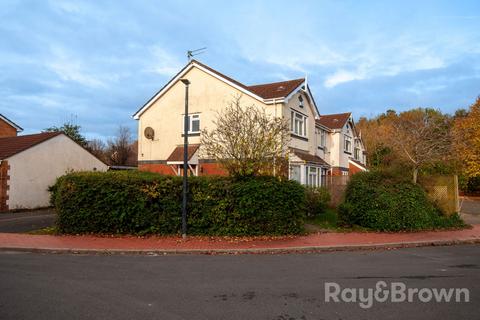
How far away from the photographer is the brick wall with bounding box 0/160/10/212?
20.9 meters

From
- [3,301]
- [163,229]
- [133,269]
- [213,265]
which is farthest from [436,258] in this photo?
[3,301]

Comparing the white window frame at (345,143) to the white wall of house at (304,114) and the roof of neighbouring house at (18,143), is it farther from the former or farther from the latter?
the roof of neighbouring house at (18,143)

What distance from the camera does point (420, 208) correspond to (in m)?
14.9

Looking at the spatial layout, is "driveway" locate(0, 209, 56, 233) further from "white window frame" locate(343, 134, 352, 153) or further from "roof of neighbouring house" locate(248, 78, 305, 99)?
"white window frame" locate(343, 134, 352, 153)

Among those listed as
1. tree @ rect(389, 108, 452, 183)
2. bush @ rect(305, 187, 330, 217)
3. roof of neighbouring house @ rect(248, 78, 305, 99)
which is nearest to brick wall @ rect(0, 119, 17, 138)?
roof of neighbouring house @ rect(248, 78, 305, 99)

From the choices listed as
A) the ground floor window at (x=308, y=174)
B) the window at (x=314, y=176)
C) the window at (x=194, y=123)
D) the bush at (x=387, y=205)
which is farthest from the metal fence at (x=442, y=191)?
the window at (x=194, y=123)

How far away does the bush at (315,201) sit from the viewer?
16734mm

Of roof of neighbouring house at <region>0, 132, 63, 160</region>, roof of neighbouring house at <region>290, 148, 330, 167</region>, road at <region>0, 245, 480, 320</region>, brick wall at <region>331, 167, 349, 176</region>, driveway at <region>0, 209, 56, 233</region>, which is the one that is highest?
roof of neighbouring house at <region>0, 132, 63, 160</region>

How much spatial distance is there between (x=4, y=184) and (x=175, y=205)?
13.2m

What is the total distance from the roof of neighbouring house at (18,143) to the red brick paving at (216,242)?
10211mm

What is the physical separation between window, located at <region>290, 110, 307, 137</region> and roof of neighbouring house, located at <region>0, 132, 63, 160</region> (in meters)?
15.2

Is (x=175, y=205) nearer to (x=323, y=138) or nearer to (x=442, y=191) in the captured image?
(x=442, y=191)

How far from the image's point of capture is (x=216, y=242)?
12227 mm

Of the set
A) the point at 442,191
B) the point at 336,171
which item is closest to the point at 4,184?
→ the point at 442,191
